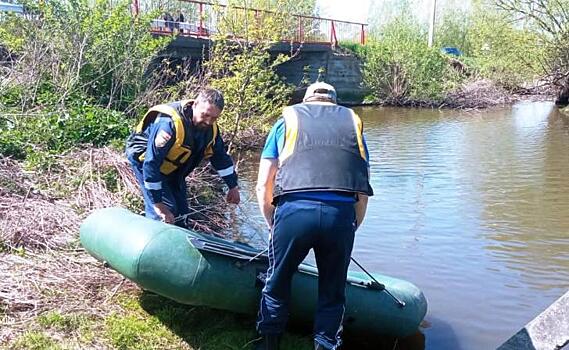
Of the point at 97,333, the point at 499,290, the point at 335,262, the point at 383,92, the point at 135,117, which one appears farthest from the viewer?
the point at 383,92

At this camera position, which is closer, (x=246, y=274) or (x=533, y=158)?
(x=246, y=274)

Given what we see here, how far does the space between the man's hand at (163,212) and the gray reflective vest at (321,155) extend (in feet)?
4.54

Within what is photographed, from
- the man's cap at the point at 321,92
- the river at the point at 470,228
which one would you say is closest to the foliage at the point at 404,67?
the river at the point at 470,228

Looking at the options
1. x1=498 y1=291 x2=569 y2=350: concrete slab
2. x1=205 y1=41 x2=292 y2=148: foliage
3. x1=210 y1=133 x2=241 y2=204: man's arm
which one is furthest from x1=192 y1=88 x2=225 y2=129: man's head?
x1=205 y1=41 x2=292 y2=148: foliage

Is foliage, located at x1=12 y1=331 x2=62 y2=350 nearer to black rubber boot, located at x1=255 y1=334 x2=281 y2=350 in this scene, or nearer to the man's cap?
black rubber boot, located at x1=255 y1=334 x2=281 y2=350

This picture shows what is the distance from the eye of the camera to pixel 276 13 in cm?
1241

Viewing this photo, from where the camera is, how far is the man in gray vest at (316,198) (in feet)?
11.0

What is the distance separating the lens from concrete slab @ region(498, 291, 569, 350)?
3125 millimetres

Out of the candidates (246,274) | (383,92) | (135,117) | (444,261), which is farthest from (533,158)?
(383,92)

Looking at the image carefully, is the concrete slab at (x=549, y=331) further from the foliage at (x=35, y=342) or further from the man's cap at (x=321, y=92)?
the foliage at (x=35, y=342)

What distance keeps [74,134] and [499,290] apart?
5135 mm

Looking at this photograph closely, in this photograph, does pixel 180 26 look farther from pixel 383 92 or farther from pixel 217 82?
pixel 383 92

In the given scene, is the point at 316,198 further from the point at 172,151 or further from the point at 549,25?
the point at 549,25

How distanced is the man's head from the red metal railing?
6846 millimetres
